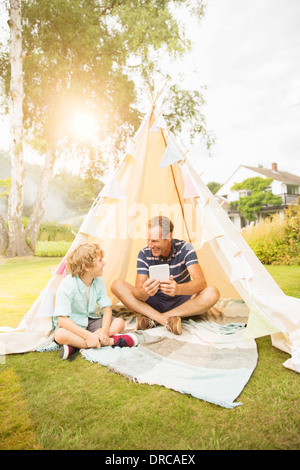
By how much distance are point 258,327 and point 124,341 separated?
45.4 inches

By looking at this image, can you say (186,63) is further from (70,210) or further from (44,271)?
(70,210)

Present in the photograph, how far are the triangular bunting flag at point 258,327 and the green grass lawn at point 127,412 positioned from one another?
0.71 ft

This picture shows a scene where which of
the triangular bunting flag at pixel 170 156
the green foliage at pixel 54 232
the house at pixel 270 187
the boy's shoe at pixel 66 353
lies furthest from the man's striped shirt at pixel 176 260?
the house at pixel 270 187

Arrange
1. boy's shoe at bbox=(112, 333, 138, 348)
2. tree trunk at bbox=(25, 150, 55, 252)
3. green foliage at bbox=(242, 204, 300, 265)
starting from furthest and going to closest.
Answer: tree trunk at bbox=(25, 150, 55, 252) → green foliage at bbox=(242, 204, 300, 265) → boy's shoe at bbox=(112, 333, 138, 348)

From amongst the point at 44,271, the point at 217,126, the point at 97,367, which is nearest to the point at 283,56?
the point at 217,126

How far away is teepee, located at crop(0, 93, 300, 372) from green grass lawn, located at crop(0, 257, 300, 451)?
12.8 inches

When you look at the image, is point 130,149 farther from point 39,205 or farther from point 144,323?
point 39,205

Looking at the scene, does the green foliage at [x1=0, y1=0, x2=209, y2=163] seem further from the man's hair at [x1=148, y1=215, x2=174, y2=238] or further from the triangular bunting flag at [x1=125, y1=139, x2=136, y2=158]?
the man's hair at [x1=148, y1=215, x2=174, y2=238]

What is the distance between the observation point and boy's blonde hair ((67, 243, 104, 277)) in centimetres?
274

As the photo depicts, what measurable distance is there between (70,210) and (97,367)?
34.0m

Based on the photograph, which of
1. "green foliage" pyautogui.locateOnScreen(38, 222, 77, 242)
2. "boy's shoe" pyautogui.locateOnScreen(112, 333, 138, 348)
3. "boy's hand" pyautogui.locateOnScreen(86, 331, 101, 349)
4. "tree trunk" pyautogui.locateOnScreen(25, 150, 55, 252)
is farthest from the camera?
"green foliage" pyautogui.locateOnScreen(38, 222, 77, 242)

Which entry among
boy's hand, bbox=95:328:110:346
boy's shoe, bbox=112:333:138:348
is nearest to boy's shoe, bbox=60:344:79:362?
boy's hand, bbox=95:328:110:346

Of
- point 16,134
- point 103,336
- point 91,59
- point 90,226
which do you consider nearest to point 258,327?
point 103,336

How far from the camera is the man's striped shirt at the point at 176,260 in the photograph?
3283 mm
